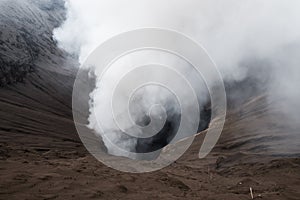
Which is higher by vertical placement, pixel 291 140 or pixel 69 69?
pixel 69 69

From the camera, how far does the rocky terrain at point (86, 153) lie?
17656 mm

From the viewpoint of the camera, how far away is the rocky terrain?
17656 mm

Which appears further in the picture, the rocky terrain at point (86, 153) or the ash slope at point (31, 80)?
the ash slope at point (31, 80)

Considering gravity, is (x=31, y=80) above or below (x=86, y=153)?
above

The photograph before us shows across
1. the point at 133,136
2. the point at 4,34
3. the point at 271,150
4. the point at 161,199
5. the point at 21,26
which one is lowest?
the point at 161,199

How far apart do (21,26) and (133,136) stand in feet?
111

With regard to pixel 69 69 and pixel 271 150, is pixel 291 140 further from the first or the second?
pixel 69 69

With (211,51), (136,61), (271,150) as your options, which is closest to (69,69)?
(136,61)

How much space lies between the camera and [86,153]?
32.0 m

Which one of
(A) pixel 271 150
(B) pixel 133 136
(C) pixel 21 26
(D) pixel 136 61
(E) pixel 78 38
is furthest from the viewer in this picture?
(E) pixel 78 38

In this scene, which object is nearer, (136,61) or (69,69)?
(136,61)

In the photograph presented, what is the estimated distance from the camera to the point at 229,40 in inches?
2275

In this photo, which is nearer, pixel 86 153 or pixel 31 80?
pixel 86 153

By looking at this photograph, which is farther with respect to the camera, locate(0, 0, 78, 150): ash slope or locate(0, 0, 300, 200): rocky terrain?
locate(0, 0, 78, 150): ash slope
